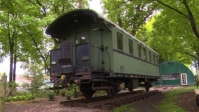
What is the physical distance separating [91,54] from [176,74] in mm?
23312

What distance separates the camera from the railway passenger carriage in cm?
781

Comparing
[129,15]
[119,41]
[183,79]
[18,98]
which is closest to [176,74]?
[183,79]

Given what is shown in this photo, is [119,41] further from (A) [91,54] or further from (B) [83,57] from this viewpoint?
(B) [83,57]

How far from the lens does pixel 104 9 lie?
70.9 feet

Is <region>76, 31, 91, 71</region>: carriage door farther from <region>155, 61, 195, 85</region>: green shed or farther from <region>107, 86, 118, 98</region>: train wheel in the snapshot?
<region>155, 61, 195, 85</region>: green shed

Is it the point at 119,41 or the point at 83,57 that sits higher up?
the point at 119,41

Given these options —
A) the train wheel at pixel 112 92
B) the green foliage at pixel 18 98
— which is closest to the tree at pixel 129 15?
the train wheel at pixel 112 92

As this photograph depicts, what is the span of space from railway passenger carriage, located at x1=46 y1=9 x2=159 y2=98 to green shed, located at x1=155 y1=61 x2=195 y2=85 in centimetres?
1870

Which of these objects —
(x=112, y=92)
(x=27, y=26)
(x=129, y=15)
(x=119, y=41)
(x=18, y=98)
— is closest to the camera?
(x=119, y=41)

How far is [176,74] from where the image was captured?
91.9 ft

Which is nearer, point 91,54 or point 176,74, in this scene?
point 91,54

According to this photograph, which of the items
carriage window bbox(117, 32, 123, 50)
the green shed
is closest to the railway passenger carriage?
carriage window bbox(117, 32, 123, 50)

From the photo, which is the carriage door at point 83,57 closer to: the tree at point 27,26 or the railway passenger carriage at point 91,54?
the railway passenger carriage at point 91,54

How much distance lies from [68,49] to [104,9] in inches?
576
